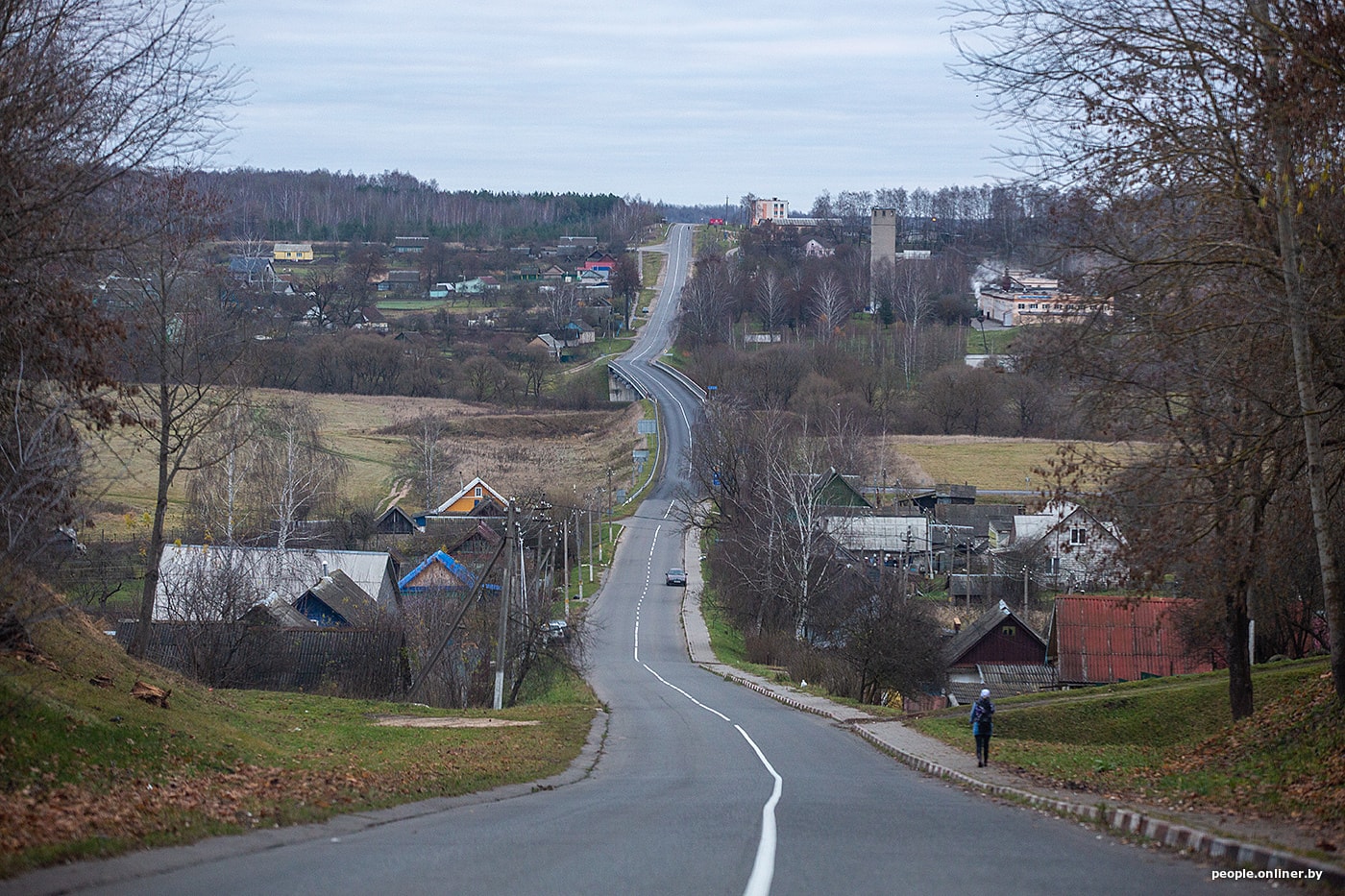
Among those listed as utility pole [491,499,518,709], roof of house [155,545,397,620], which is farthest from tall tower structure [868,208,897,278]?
utility pole [491,499,518,709]

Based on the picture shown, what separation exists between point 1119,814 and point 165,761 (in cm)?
970

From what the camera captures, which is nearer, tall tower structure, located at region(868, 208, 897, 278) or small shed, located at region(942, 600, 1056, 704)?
small shed, located at region(942, 600, 1056, 704)

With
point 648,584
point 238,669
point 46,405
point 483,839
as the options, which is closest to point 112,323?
point 46,405

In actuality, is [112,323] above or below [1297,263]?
below

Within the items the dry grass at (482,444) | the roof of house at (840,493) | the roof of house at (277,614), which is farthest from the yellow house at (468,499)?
the roof of house at (277,614)

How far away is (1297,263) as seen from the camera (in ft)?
44.7

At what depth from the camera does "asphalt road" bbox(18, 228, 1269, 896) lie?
7723mm

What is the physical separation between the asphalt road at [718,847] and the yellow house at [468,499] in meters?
46.8

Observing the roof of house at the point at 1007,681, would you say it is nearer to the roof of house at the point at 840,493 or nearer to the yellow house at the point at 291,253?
the roof of house at the point at 840,493

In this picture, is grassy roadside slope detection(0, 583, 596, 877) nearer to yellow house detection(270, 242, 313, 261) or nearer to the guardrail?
the guardrail

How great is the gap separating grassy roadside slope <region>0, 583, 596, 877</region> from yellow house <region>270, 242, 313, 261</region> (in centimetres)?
14898

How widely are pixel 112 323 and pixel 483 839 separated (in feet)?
22.4

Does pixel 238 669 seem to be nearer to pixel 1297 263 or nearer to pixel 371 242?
pixel 1297 263

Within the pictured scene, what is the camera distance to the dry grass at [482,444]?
242 feet
